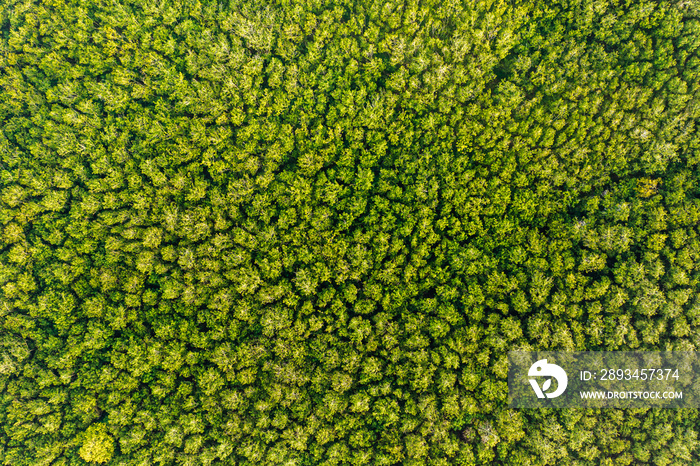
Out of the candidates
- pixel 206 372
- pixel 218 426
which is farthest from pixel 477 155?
pixel 218 426

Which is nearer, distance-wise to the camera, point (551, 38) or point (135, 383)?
point (135, 383)

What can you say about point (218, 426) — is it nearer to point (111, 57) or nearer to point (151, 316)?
point (151, 316)

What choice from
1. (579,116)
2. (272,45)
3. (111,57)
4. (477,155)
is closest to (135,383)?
(111,57)

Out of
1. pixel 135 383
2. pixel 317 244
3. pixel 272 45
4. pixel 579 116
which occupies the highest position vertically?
pixel 579 116

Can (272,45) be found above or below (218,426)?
above

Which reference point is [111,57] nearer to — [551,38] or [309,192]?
[309,192]

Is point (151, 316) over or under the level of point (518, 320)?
under
